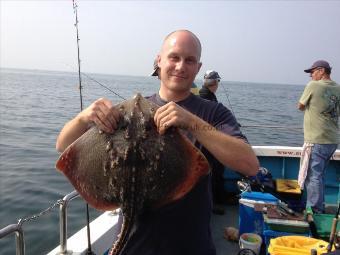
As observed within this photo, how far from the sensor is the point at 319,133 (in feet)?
22.9

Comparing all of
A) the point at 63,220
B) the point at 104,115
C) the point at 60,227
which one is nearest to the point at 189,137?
the point at 104,115

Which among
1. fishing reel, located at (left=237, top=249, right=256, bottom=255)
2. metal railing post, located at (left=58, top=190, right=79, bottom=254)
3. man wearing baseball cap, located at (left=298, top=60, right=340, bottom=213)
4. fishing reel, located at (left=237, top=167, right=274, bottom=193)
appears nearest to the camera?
metal railing post, located at (left=58, top=190, right=79, bottom=254)

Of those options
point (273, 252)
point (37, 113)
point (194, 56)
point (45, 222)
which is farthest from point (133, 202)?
point (37, 113)

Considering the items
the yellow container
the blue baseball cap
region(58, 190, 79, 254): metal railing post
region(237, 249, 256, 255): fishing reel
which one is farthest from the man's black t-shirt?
the blue baseball cap

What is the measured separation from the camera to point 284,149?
319 inches

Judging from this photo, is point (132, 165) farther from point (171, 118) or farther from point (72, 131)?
point (72, 131)

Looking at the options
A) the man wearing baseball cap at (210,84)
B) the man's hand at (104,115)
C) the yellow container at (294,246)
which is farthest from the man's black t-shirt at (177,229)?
the man wearing baseball cap at (210,84)

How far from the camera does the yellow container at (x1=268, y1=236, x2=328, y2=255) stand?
417cm

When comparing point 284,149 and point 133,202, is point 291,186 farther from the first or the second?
point 133,202

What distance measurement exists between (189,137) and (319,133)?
5434 millimetres

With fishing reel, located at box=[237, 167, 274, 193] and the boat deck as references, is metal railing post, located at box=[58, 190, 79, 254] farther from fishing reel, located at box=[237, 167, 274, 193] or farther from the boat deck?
fishing reel, located at box=[237, 167, 274, 193]

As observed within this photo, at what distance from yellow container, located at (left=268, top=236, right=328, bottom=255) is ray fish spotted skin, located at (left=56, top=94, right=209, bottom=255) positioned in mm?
2540

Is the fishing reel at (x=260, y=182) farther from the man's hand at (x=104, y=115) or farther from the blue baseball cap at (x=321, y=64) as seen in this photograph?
the man's hand at (x=104, y=115)

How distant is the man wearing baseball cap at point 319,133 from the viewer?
694 centimetres
